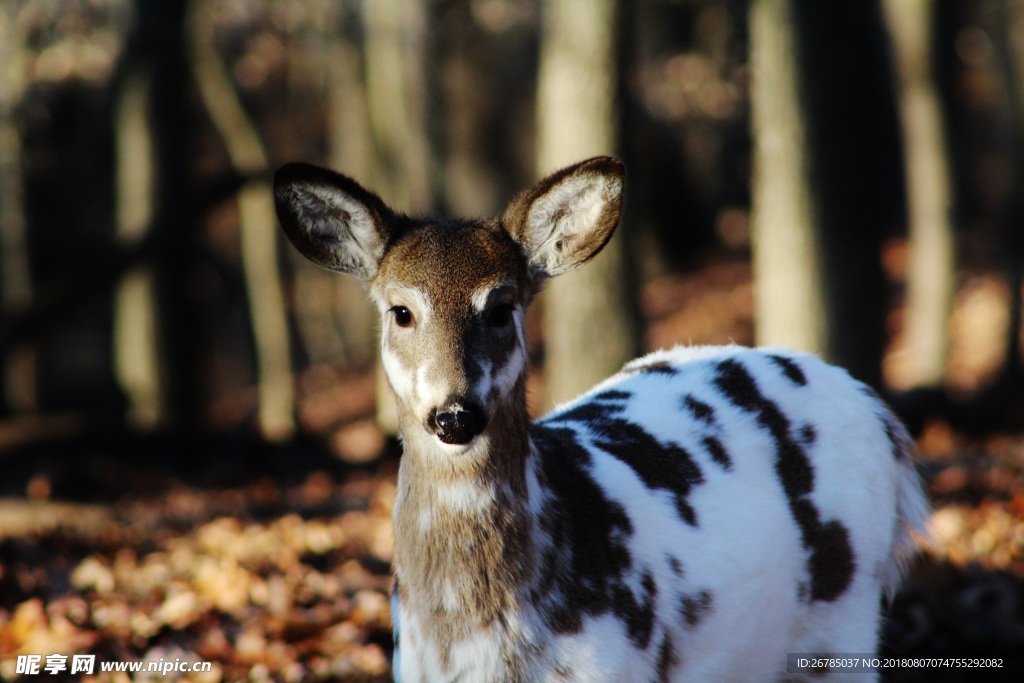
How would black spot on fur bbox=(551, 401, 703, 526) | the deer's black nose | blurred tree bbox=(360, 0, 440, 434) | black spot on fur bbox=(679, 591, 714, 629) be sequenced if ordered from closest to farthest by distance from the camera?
the deer's black nose
black spot on fur bbox=(679, 591, 714, 629)
black spot on fur bbox=(551, 401, 703, 526)
blurred tree bbox=(360, 0, 440, 434)

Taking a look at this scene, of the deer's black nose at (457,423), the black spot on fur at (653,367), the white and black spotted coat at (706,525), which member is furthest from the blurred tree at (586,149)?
the deer's black nose at (457,423)

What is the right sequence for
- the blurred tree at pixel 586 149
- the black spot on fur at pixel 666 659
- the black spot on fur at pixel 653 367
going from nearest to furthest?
1. the black spot on fur at pixel 666 659
2. the black spot on fur at pixel 653 367
3. the blurred tree at pixel 586 149

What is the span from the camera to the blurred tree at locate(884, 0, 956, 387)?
13203 millimetres

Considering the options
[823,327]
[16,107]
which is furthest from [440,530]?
[16,107]

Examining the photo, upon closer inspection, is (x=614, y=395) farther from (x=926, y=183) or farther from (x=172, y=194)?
(x=926, y=183)

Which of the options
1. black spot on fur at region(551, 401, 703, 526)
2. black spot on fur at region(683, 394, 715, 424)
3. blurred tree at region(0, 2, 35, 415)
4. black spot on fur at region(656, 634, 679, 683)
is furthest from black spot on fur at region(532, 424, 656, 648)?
blurred tree at region(0, 2, 35, 415)

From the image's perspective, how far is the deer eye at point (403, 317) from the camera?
432cm

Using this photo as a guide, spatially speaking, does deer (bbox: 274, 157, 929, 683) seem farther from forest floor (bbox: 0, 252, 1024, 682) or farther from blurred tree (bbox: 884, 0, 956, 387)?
blurred tree (bbox: 884, 0, 956, 387)

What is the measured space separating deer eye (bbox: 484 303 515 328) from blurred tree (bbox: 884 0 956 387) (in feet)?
31.8

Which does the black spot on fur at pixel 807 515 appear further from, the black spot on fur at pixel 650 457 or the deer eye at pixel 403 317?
the deer eye at pixel 403 317

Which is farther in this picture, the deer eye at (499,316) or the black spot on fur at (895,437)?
the black spot on fur at (895,437)

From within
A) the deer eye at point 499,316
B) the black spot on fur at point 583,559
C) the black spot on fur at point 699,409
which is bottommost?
the black spot on fur at point 583,559

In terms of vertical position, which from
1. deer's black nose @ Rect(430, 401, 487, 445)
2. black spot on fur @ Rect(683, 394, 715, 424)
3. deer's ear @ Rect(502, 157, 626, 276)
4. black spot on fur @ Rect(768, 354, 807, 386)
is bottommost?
black spot on fur @ Rect(683, 394, 715, 424)

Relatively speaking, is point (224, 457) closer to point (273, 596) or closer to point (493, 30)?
point (273, 596)
